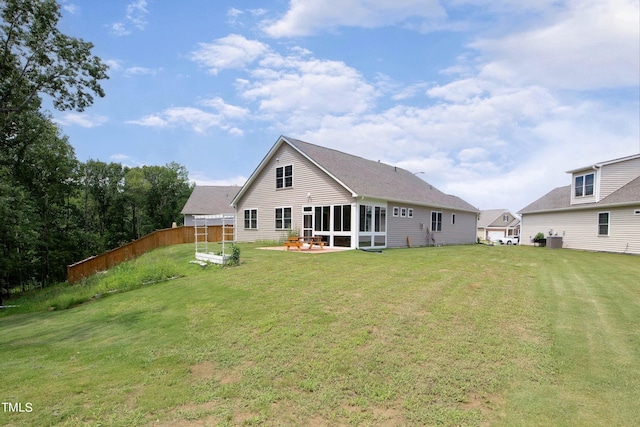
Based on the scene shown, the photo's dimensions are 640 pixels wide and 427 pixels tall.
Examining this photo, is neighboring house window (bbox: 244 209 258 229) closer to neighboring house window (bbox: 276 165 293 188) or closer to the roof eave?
neighboring house window (bbox: 276 165 293 188)

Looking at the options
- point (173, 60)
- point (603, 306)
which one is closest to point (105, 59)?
point (173, 60)

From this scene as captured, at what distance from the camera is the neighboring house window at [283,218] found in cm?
2073

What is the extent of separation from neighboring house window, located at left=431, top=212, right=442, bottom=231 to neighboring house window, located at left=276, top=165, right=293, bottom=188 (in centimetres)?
1029

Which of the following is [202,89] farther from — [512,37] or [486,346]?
[486,346]

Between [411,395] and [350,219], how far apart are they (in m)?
14.1

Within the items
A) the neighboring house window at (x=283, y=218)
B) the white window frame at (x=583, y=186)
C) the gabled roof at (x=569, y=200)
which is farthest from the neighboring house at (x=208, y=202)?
the white window frame at (x=583, y=186)

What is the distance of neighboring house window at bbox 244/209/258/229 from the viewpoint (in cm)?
2316

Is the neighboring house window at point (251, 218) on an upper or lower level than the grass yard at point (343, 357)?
upper

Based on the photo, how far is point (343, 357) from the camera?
442cm

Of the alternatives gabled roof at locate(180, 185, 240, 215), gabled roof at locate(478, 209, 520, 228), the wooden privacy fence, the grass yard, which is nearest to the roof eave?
the grass yard

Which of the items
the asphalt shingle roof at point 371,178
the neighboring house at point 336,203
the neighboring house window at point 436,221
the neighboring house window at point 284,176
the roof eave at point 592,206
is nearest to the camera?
the neighboring house at point 336,203

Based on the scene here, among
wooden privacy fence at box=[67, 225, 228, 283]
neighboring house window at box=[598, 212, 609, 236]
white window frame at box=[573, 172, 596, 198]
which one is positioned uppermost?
white window frame at box=[573, 172, 596, 198]

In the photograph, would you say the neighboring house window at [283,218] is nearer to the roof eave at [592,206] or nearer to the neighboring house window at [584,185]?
the roof eave at [592,206]

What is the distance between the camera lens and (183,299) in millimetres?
7875
